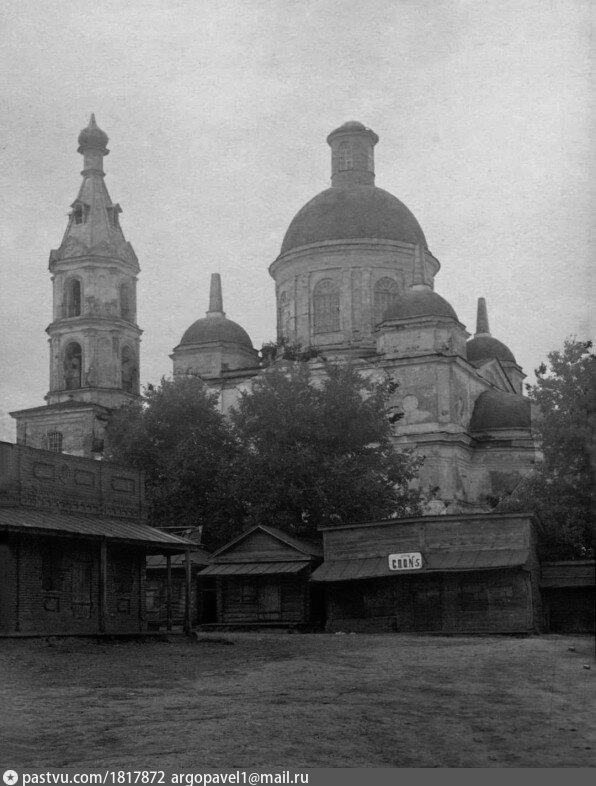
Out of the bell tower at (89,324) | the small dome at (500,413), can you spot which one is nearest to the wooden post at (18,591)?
the bell tower at (89,324)

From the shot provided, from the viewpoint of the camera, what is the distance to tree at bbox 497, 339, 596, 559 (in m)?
36.4

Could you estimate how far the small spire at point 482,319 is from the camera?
66806 mm

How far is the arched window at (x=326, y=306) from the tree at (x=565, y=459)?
18.8m

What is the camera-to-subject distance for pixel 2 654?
20328 mm

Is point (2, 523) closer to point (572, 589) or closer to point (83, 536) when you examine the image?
point (83, 536)

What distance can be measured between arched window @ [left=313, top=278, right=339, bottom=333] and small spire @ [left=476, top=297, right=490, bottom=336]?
35.9ft

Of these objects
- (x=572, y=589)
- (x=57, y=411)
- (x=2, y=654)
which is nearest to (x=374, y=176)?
(x=57, y=411)

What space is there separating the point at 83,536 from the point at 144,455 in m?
24.1

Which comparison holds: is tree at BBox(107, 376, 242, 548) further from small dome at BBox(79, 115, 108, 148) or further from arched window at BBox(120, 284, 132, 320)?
small dome at BBox(79, 115, 108, 148)

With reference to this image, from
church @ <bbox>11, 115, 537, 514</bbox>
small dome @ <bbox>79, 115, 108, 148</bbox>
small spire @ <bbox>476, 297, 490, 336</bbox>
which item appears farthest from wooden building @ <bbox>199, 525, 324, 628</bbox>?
small spire @ <bbox>476, 297, 490, 336</bbox>

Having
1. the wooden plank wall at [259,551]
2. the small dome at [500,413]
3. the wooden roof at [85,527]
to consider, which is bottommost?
the wooden plank wall at [259,551]

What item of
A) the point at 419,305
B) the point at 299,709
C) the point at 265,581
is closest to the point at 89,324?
the point at 419,305

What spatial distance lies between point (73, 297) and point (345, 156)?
16308 millimetres

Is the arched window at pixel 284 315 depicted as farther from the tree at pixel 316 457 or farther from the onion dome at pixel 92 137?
the tree at pixel 316 457
